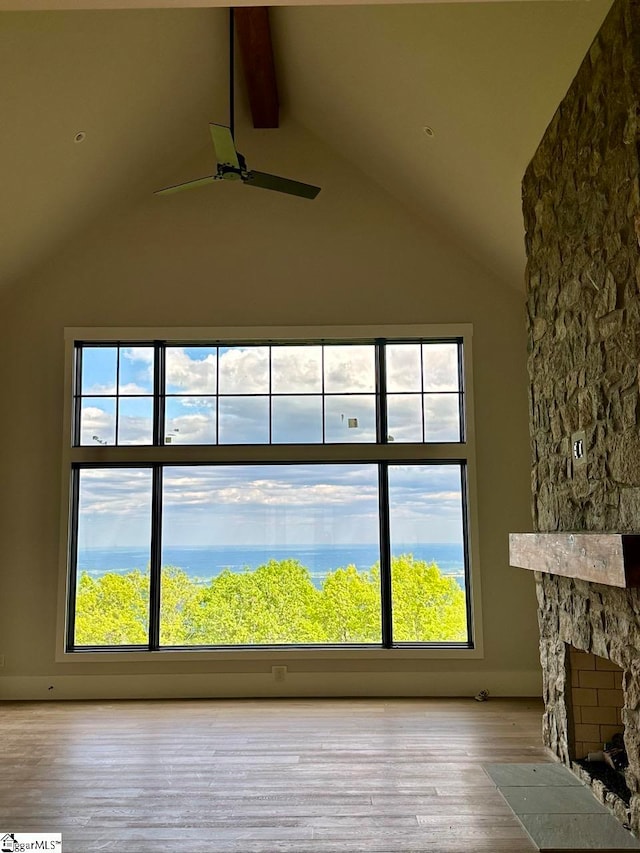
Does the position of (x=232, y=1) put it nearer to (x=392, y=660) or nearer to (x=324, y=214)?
(x=324, y=214)

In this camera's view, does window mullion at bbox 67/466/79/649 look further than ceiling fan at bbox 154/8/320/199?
Yes

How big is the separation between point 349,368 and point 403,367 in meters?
0.48

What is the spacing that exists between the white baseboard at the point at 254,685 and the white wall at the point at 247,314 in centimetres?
1

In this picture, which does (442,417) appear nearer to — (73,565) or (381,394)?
(381,394)

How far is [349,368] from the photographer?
6.46m

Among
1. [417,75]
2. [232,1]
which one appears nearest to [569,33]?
[417,75]

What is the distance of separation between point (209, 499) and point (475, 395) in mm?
2498

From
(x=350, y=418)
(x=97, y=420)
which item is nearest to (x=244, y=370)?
(x=350, y=418)

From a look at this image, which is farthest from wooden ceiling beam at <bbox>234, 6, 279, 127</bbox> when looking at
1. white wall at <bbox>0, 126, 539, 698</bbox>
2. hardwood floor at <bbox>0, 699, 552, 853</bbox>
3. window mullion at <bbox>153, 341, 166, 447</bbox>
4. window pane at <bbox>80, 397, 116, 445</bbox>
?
hardwood floor at <bbox>0, 699, 552, 853</bbox>

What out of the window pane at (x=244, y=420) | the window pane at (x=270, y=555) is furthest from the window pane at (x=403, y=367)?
the window pane at (x=244, y=420)

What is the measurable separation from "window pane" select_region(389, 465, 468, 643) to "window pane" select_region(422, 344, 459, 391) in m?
0.72

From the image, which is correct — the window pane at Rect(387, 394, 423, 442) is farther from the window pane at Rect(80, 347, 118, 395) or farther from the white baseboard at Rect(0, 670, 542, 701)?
the window pane at Rect(80, 347, 118, 395)

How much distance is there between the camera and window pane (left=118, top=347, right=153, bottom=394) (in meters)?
6.45

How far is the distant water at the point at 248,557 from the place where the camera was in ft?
20.5
